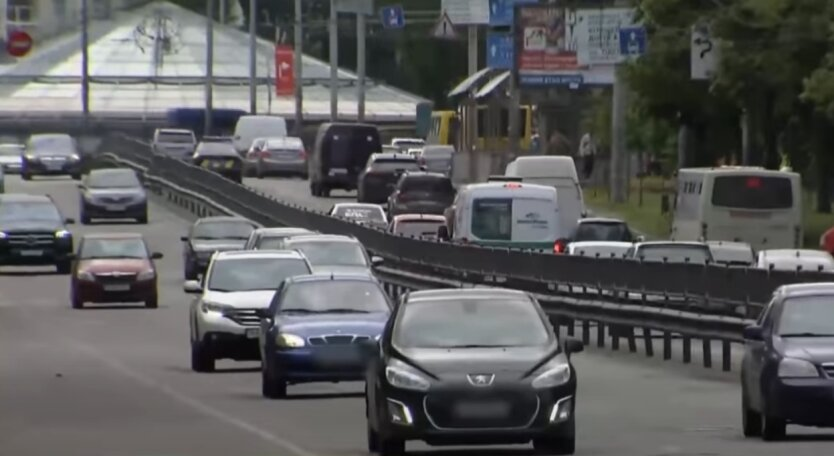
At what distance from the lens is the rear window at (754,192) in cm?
4650

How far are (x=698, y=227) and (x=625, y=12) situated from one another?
63.0ft

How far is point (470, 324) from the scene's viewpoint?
1869 cm

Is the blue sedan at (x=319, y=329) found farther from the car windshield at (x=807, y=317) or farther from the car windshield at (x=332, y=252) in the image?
the car windshield at (x=332, y=252)

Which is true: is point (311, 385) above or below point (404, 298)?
below

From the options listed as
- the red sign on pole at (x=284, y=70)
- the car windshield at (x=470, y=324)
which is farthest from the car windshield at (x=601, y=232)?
the red sign on pole at (x=284, y=70)

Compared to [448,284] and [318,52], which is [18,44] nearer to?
[448,284]

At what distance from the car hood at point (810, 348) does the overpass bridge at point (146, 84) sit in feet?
317

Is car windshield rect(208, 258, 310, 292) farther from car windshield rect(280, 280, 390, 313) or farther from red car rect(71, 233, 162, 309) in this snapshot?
red car rect(71, 233, 162, 309)

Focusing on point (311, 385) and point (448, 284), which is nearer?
point (311, 385)

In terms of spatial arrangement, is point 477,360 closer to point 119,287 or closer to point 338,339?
point 338,339

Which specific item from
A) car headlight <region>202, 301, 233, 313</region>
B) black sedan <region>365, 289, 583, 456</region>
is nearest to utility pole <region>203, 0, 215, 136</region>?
car headlight <region>202, 301, 233, 313</region>

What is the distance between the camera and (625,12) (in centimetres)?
6550

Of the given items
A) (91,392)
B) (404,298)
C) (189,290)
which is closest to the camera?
(404,298)

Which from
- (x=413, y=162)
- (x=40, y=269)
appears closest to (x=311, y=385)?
(x=40, y=269)
